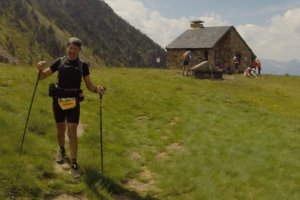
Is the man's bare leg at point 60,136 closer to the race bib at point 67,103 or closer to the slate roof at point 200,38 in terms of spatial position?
the race bib at point 67,103

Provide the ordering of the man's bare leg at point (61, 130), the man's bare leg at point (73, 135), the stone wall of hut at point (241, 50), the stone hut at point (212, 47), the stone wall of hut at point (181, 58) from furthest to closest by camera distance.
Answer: the stone wall of hut at point (241, 50) → the stone hut at point (212, 47) → the stone wall of hut at point (181, 58) → the man's bare leg at point (61, 130) → the man's bare leg at point (73, 135)

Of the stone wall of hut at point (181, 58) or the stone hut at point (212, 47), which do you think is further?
the stone hut at point (212, 47)

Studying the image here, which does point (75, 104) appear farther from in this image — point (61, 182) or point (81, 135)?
point (81, 135)

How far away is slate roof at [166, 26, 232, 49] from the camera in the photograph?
148 feet

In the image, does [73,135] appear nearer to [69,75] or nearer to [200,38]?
[69,75]

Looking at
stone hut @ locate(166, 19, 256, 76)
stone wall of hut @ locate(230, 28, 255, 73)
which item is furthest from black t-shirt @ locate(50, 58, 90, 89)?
stone wall of hut @ locate(230, 28, 255, 73)

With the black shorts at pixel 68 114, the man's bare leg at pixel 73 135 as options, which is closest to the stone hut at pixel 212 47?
the black shorts at pixel 68 114

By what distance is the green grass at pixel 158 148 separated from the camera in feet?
20.8

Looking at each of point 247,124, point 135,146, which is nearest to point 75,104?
point 135,146

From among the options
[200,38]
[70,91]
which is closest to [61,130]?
[70,91]

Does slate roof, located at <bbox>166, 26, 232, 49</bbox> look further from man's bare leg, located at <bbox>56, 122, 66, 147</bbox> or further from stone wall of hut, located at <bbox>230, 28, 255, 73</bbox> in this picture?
man's bare leg, located at <bbox>56, 122, 66, 147</bbox>

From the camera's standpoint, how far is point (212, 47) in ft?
142

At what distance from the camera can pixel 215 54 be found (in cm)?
4547

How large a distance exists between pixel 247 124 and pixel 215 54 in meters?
33.4
